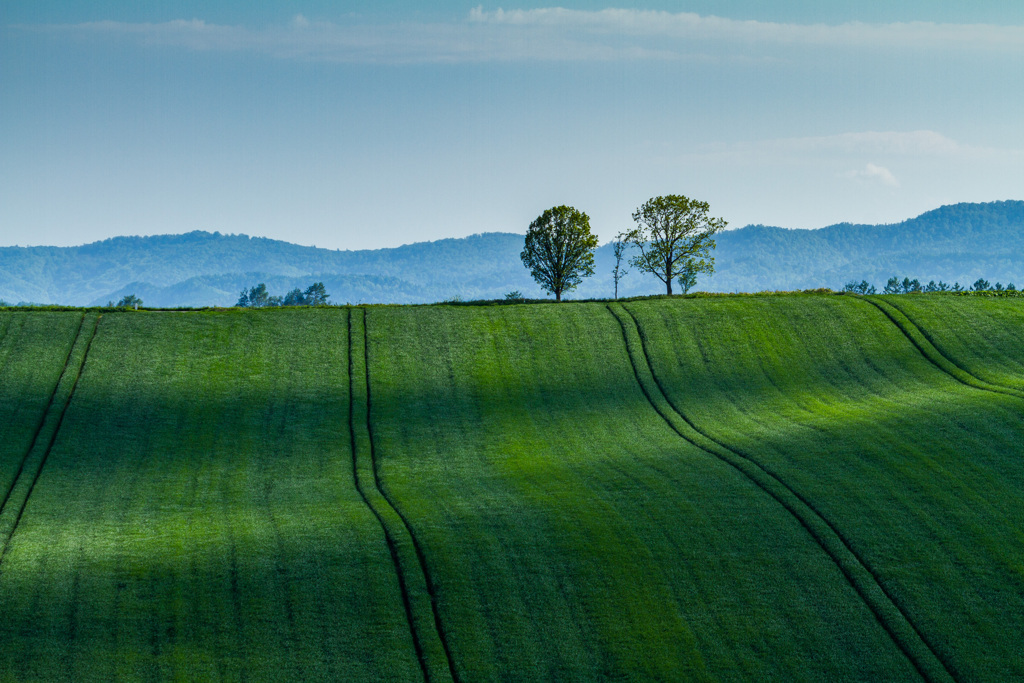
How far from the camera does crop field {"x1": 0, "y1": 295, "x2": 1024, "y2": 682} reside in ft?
93.6

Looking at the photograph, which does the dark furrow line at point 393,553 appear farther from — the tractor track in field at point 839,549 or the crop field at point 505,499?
the tractor track in field at point 839,549

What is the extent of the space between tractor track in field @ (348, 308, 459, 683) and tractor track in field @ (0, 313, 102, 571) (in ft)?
45.2

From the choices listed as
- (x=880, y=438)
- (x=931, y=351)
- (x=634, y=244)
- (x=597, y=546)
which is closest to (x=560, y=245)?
(x=634, y=244)

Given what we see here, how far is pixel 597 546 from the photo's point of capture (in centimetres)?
3394

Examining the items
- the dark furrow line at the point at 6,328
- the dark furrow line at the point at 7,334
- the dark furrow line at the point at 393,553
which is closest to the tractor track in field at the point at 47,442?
the dark furrow line at the point at 7,334

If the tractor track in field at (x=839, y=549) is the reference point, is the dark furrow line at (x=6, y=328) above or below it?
above

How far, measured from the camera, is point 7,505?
37.0 meters

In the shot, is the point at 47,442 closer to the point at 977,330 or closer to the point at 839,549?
the point at 839,549

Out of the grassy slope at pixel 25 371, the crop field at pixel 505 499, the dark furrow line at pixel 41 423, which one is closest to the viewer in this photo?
the crop field at pixel 505 499

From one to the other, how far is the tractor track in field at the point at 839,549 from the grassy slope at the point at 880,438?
0.34 meters

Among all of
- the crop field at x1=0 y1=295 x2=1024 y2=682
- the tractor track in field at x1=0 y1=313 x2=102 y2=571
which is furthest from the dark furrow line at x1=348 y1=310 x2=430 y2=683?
the tractor track in field at x1=0 y1=313 x2=102 y2=571

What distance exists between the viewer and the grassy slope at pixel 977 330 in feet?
182

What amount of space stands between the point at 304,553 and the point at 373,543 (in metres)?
2.59

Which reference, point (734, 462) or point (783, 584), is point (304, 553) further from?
point (734, 462)
